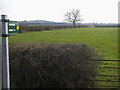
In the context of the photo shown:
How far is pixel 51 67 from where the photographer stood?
4508 mm

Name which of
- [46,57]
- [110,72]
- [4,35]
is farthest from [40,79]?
[110,72]

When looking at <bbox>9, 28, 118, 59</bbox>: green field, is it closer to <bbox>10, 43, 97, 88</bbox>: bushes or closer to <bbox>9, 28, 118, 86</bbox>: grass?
<bbox>9, 28, 118, 86</bbox>: grass

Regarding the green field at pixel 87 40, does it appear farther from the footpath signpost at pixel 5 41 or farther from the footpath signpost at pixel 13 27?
the footpath signpost at pixel 5 41

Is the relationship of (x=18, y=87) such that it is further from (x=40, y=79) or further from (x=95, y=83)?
(x=95, y=83)

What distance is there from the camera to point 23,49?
4.69 meters

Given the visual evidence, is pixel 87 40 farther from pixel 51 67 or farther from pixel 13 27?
pixel 13 27

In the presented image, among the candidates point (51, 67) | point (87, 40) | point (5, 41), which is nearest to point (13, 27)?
point (5, 41)

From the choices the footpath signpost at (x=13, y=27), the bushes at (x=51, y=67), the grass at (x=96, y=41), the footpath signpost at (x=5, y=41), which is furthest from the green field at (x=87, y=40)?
the footpath signpost at (x=5, y=41)

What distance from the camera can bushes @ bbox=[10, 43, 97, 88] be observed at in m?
4.48

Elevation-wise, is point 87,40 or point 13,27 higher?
point 13,27

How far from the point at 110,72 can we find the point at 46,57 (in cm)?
388

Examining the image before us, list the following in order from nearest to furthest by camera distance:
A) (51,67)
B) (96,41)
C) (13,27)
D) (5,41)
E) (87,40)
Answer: (5,41)
(13,27)
(51,67)
(96,41)
(87,40)

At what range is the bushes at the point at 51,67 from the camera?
176 inches

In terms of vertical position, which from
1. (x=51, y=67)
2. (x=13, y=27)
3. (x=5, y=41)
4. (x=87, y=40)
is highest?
(x=13, y=27)
